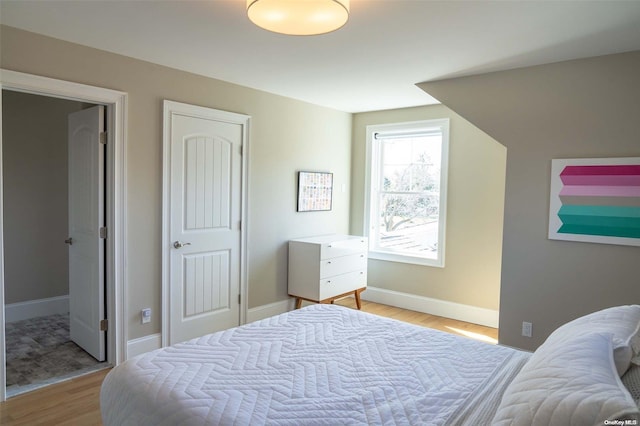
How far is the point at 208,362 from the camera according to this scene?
182cm

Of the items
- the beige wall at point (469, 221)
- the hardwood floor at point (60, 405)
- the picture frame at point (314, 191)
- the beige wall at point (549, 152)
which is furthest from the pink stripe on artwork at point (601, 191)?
the hardwood floor at point (60, 405)

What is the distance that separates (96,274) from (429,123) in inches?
145

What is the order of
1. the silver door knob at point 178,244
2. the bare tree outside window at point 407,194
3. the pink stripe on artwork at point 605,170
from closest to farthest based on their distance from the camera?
1. the pink stripe on artwork at point 605,170
2. the silver door knob at point 178,244
3. the bare tree outside window at point 407,194

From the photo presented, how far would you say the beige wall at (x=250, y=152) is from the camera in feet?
9.80

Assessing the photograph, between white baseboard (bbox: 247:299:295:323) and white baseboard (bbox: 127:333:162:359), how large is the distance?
97cm

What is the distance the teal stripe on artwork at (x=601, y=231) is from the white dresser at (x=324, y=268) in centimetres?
216

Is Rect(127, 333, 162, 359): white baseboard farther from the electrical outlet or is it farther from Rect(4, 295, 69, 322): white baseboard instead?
Rect(4, 295, 69, 322): white baseboard

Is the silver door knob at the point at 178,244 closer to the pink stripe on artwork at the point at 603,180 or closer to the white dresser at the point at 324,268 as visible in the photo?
the white dresser at the point at 324,268

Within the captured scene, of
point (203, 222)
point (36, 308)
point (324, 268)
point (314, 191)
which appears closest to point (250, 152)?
point (203, 222)

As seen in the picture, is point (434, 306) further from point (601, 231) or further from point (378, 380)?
point (378, 380)

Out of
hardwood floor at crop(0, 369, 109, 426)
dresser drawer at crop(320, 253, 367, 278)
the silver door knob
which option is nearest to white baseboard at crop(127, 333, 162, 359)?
hardwood floor at crop(0, 369, 109, 426)

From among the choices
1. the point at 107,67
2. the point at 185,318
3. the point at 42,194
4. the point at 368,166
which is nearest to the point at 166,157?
the point at 107,67

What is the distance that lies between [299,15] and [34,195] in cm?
393

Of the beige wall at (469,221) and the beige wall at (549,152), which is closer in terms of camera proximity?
the beige wall at (549,152)
